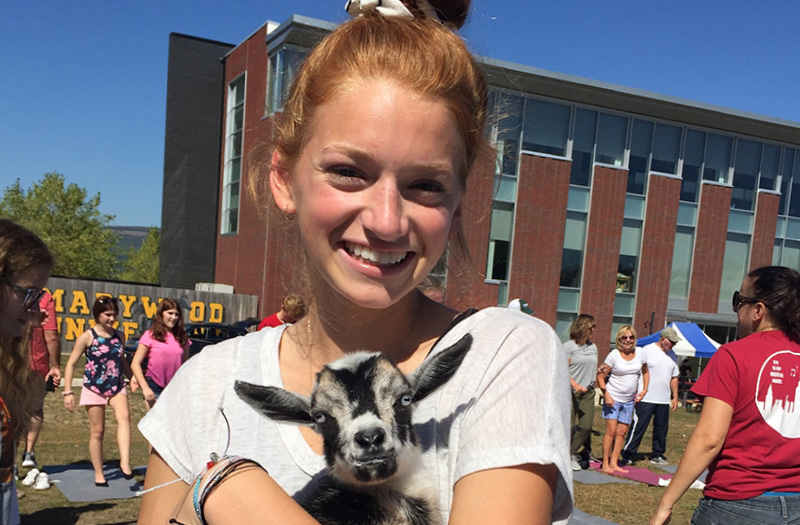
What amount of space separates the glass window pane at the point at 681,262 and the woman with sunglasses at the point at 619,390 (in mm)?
19868

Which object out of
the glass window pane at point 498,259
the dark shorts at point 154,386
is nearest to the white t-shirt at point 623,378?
the dark shorts at point 154,386

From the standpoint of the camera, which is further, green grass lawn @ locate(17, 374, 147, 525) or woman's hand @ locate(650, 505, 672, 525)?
green grass lawn @ locate(17, 374, 147, 525)

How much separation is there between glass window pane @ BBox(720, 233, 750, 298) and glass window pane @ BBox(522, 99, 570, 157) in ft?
32.1

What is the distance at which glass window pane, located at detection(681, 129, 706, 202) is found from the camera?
2816cm

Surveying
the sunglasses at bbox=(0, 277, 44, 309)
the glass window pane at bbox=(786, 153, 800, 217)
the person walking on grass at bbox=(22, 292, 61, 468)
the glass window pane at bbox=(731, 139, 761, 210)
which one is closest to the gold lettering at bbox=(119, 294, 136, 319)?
the person walking on grass at bbox=(22, 292, 61, 468)

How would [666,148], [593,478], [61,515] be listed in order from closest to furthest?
1. [61,515]
2. [593,478]
3. [666,148]

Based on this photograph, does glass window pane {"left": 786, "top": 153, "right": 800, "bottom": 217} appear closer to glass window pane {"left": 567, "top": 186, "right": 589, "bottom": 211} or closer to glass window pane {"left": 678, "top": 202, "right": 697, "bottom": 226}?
glass window pane {"left": 678, "top": 202, "right": 697, "bottom": 226}

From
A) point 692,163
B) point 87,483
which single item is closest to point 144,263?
point 692,163

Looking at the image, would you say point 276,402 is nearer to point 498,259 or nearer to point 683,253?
point 498,259

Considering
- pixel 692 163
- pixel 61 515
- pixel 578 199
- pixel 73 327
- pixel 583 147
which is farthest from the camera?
pixel 692 163

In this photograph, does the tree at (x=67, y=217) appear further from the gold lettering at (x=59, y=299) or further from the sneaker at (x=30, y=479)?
the sneaker at (x=30, y=479)

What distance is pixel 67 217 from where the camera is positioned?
A: 4156 centimetres

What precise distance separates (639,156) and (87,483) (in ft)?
82.9

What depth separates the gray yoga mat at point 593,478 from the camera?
9.75m
